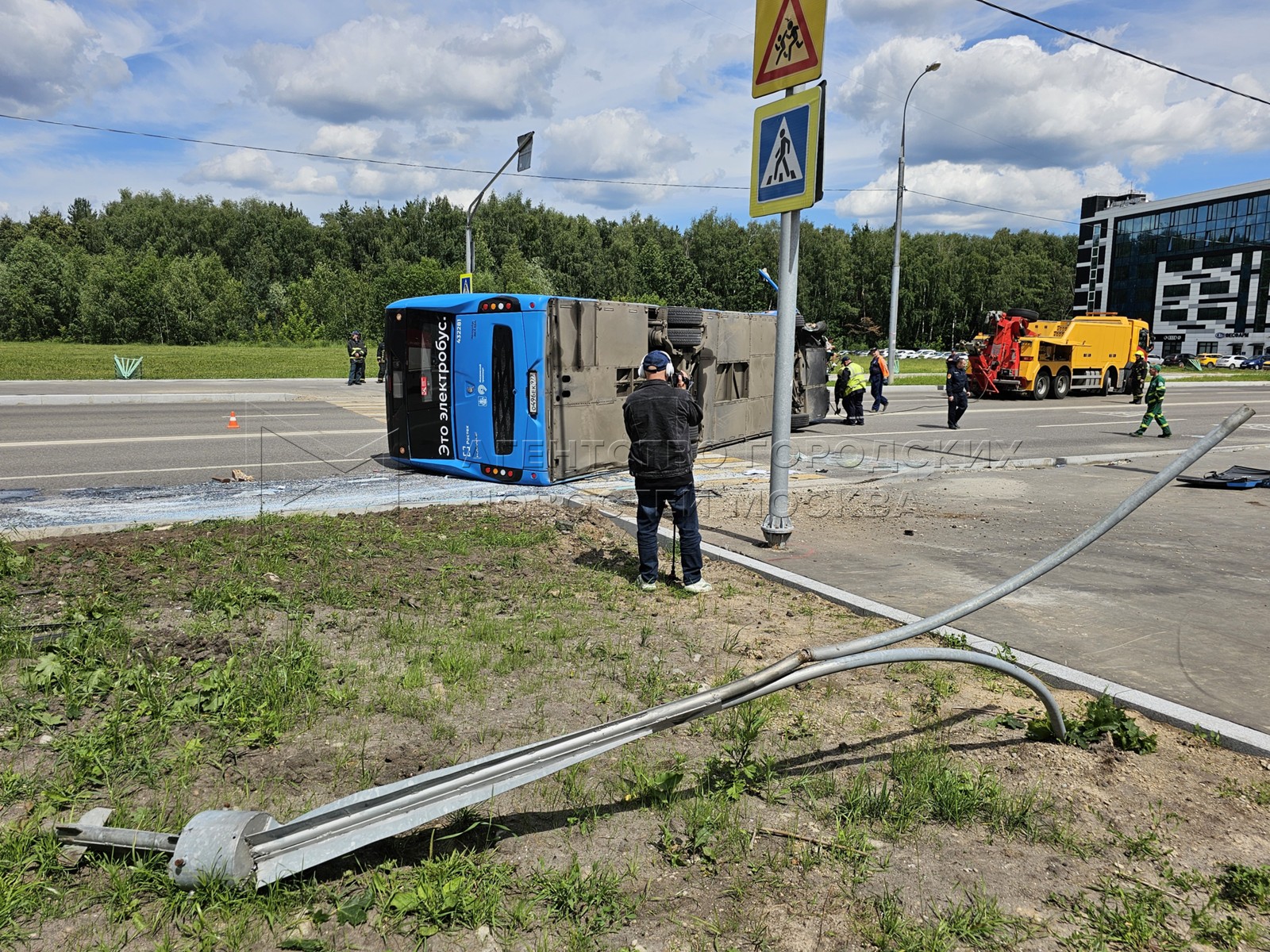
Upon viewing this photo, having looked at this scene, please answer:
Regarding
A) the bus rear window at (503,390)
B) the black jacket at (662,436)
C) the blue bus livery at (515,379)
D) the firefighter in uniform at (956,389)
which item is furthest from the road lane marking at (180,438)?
the firefighter in uniform at (956,389)

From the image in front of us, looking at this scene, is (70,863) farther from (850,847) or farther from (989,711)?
(989,711)

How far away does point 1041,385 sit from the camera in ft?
93.8

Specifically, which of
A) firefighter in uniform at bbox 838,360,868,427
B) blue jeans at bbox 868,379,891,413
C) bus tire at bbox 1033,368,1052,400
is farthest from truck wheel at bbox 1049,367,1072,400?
firefighter in uniform at bbox 838,360,868,427

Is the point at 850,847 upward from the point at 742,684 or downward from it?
downward

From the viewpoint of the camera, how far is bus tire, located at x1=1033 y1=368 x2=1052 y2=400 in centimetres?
2841

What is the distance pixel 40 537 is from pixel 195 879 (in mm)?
5700

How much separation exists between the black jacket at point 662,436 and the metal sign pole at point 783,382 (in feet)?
4.55

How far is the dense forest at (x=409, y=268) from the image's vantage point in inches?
2894

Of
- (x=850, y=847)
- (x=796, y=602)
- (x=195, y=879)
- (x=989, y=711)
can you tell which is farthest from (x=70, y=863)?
(x=796, y=602)

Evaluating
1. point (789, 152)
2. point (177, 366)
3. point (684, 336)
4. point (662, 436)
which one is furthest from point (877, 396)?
point (177, 366)

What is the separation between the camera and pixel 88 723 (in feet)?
12.5

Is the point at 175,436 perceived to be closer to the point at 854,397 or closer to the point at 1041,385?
the point at 854,397

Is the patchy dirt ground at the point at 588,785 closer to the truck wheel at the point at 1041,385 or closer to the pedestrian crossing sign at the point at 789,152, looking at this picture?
the pedestrian crossing sign at the point at 789,152

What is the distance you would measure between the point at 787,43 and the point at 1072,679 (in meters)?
5.54
